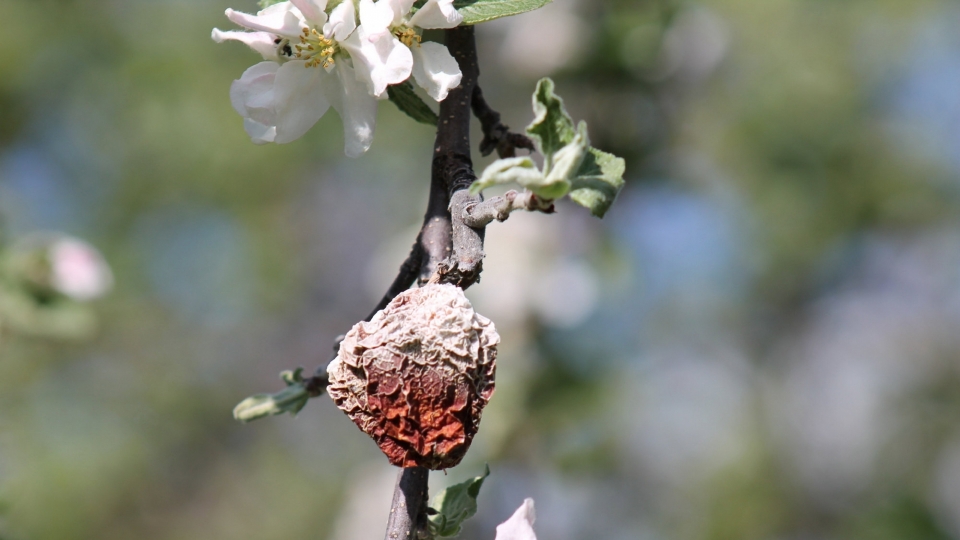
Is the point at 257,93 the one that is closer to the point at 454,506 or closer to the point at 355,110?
the point at 355,110

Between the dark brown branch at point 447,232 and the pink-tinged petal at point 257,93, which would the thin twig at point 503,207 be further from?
the pink-tinged petal at point 257,93

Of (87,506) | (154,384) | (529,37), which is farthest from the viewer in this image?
(154,384)

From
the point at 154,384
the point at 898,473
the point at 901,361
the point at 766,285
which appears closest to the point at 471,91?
the point at 766,285

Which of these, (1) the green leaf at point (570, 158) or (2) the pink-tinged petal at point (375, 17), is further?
(2) the pink-tinged petal at point (375, 17)

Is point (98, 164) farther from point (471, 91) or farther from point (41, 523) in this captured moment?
point (471, 91)

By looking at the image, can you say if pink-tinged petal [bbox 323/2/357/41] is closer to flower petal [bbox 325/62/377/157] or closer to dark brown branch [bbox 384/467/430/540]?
flower petal [bbox 325/62/377/157]

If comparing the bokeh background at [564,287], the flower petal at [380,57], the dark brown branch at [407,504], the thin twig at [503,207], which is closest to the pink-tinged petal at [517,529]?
the dark brown branch at [407,504]

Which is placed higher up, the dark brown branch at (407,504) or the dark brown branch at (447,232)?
the dark brown branch at (447,232)

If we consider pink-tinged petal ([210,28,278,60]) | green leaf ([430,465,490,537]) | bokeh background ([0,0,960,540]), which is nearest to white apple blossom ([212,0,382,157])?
pink-tinged petal ([210,28,278,60])
